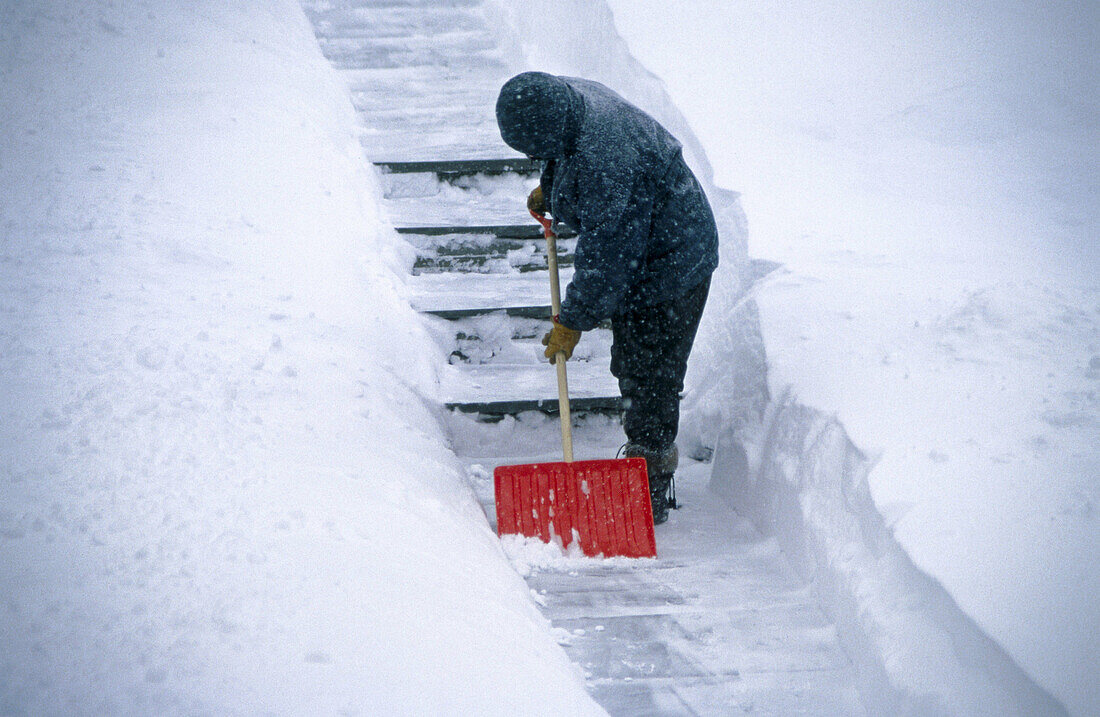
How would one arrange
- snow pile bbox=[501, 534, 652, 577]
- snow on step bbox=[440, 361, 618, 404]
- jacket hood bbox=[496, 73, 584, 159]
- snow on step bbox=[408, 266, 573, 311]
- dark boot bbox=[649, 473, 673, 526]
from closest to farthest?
jacket hood bbox=[496, 73, 584, 159] < snow pile bbox=[501, 534, 652, 577] < dark boot bbox=[649, 473, 673, 526] < snow on step bbox=[440, 361, 618, 404] < snow on step bbox=[408, 266, 573, 311]

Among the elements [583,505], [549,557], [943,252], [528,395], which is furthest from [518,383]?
[943,252]

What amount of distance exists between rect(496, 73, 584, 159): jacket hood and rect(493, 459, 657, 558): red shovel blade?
1.06 metres

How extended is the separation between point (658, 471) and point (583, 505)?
42cm

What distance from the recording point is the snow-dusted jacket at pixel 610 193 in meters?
2.23

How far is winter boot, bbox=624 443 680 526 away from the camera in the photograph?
2.74 meters

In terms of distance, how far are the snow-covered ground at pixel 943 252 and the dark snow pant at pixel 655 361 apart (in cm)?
40

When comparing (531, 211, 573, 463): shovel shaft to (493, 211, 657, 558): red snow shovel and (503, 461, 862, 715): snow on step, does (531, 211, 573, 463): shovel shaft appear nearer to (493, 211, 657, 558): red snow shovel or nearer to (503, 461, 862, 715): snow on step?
(493, 211, 657, 558): red snow shovel

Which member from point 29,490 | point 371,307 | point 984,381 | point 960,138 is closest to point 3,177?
point 371,307

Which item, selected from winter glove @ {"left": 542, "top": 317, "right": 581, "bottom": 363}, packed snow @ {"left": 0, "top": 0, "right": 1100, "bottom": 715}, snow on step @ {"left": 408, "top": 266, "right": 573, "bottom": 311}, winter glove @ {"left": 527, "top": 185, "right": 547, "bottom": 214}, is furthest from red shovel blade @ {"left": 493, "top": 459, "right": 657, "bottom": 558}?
snow on step @ {"left": 408, "top": 266, "right": 573, "bottom": 311}

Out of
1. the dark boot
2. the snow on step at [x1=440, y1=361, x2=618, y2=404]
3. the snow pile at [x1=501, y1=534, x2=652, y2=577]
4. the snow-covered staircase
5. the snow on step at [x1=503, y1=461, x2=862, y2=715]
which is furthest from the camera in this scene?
the snow on step at [x1=440, y1=361, x2=618, y2=404]

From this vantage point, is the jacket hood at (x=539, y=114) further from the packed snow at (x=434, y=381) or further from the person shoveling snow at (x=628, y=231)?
the packed snow at (x=434, y=381)

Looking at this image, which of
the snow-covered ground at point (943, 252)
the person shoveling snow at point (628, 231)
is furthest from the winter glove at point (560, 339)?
the snow-covered ground at point (943, 252)

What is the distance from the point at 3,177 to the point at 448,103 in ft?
8.53

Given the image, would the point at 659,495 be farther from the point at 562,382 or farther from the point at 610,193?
the point at 610,193
